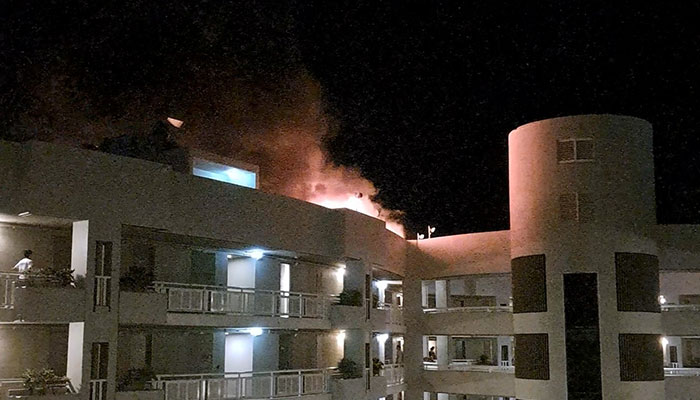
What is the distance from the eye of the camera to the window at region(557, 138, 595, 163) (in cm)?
3541

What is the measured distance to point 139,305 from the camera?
2380 centimetres

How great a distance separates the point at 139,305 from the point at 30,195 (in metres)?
4.29

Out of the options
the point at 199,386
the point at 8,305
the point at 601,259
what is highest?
the point at 601,259

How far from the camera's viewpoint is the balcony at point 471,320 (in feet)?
125

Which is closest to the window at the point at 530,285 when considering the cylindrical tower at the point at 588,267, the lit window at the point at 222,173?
the cylindrical tower at the point at 588,267

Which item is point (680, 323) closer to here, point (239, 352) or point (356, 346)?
point (356, 346)

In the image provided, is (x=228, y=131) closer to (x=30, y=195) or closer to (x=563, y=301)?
(x=563, y=301)

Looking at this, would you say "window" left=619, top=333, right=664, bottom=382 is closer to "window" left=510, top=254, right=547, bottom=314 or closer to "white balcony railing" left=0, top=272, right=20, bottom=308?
"window" left=510, top=254, right=547, bottom=314

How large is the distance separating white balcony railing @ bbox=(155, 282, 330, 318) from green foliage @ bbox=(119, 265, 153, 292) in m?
0.53

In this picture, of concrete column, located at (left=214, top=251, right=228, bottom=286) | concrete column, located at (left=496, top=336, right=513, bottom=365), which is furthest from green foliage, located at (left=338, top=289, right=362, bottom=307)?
concrete column, located at (left=496, top=336, right=513, bottom=365)

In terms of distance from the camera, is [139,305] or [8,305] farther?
[139,305]

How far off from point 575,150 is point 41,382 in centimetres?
2297

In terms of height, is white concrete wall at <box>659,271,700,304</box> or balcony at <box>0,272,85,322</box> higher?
white concrete wall at <box>659,271,700,304</box>

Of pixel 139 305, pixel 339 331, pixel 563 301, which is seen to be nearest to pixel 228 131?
pixel 339 331
